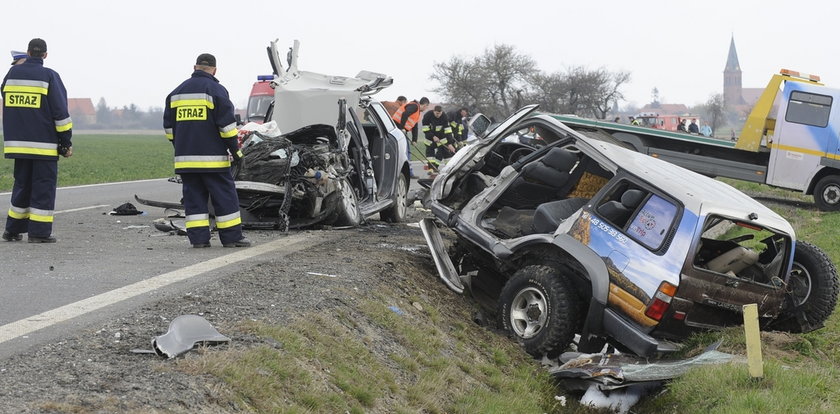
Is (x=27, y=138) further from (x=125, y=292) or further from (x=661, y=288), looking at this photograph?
(x=661, y=288)

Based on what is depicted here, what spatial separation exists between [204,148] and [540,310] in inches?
140

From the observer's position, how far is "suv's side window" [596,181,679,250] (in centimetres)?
732

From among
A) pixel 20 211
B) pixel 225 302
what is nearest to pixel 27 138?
pixel 20 211

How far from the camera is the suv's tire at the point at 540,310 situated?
7547mm

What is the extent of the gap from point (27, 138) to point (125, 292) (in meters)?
3.33

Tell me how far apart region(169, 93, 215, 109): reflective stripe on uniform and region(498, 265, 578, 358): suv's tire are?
3349 mm

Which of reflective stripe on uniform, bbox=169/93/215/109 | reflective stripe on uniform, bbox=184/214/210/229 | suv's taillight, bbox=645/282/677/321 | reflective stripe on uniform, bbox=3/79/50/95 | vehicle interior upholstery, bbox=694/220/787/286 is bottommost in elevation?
reflective stripe on uniform, bbox=184/214/210/229

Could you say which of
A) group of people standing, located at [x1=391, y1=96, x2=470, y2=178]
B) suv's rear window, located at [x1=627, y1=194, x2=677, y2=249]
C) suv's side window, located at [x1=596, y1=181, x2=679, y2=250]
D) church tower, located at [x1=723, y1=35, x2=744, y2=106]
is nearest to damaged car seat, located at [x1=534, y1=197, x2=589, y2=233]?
suv's side window, located at [x1=596, y1=181, x2=679, y2=250]

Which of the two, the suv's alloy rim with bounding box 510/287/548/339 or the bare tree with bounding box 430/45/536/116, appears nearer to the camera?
the suv's alloy rim with bounding box 510/287/548/339

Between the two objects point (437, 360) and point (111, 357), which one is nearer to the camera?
point (111, 357)

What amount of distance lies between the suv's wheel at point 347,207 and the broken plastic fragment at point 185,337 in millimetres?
5241

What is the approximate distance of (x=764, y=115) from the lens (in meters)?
19.9

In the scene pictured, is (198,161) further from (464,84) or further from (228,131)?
(464,84)

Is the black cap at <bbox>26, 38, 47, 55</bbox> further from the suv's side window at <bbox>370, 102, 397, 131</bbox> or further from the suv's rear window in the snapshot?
the suv's rear window
